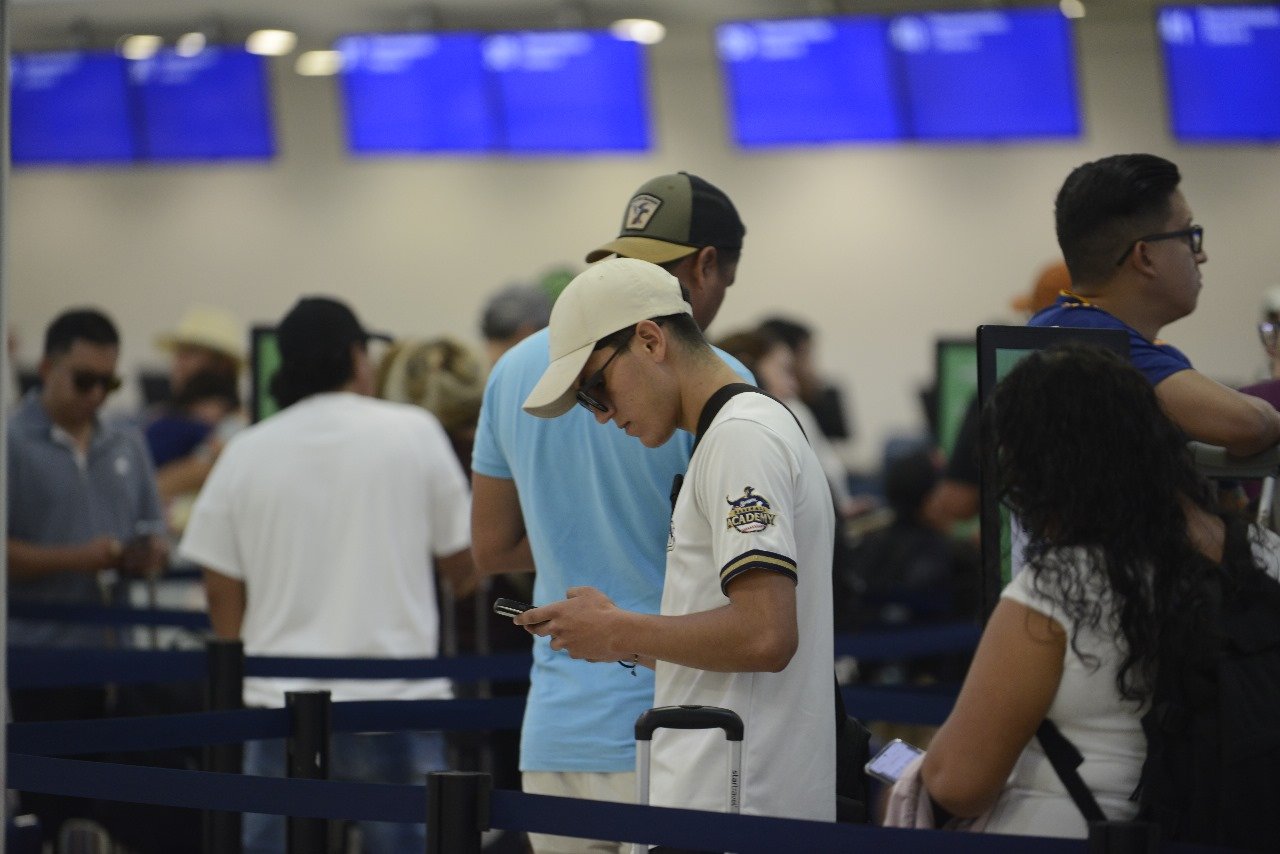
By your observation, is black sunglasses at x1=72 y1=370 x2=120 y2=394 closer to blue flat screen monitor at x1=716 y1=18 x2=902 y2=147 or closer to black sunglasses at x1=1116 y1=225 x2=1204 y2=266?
black sunglasses at x1=1116 y1=225 x2=1204 y2=266

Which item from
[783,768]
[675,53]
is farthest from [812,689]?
[675,53]

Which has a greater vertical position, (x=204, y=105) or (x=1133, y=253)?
(x=204, y=105)

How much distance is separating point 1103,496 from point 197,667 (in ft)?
9.15

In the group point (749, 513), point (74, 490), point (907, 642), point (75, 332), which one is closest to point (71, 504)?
point (74, 490)

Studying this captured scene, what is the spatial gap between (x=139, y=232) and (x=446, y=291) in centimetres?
240

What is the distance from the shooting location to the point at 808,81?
10078mm

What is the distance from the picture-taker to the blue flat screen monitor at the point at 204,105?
11.0 m

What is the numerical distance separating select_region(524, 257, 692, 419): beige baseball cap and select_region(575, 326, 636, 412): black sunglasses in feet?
0.06

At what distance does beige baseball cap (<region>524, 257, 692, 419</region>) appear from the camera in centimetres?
243

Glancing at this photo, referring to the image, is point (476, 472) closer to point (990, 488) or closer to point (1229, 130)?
point (990, 488)

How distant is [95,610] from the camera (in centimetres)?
500

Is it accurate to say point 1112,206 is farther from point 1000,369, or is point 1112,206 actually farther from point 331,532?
point 331,532

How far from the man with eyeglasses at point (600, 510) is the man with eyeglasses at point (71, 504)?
8.45 feet

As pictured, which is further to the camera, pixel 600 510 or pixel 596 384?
pixel 600 510
